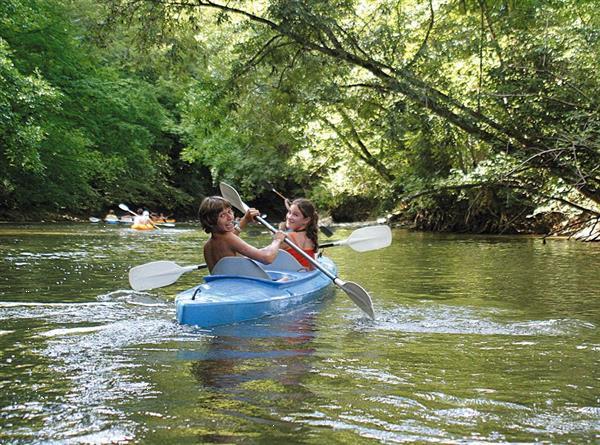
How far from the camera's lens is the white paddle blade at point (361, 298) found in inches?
229

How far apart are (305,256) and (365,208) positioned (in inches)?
867

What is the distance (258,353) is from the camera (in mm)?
4363

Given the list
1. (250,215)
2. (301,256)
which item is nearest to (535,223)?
(301,256)

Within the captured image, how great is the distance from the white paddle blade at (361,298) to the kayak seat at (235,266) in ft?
2.61

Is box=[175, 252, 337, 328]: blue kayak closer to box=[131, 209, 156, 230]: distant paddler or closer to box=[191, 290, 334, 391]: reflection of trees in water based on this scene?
box=[191, 290, 334, 391]: reflection of trees in water

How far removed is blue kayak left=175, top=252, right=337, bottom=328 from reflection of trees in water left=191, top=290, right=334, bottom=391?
100 mm

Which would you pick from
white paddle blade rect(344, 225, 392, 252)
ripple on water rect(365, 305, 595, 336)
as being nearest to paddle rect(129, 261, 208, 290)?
ripple on water rect(365, 305, 595, 336)

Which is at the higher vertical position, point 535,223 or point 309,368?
point 535,223

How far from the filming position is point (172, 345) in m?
4.59

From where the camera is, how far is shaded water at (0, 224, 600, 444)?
2891 millimetres

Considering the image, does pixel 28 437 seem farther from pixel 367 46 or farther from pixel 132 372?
pixel 367 46

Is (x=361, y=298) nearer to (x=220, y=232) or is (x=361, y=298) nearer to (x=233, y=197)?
(x=220, y=232)

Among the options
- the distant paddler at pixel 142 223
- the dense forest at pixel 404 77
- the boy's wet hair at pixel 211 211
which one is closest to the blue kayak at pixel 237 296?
the boy's wet hair at pixel 211 211

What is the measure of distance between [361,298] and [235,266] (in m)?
1.05
